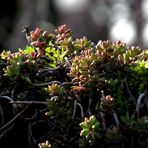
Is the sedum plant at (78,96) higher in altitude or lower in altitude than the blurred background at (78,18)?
lower

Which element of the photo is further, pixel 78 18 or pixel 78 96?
pixel 78 18

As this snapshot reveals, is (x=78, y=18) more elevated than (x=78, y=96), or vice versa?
(x=78, y=18)

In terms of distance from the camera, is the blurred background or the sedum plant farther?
the blurred background

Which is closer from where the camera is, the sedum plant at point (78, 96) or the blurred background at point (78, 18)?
the sedum plant at point (78, 96)

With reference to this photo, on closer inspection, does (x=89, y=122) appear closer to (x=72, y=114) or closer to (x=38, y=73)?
(x=72, y=114)
